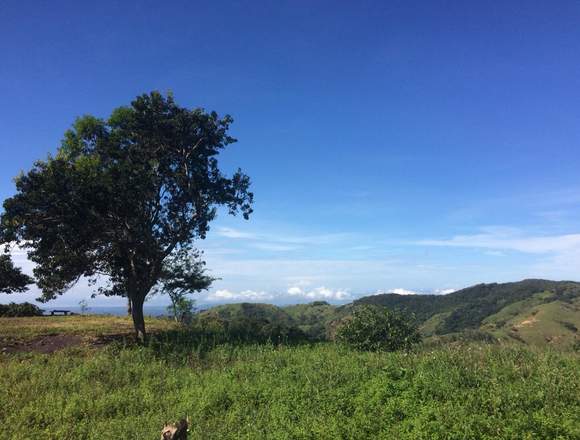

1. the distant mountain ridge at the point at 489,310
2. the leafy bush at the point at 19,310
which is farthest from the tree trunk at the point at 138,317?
the distant mountain ridge at the point at 489,310

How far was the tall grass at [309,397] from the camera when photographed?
28.9 ft

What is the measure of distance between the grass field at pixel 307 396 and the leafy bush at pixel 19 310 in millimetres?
22565

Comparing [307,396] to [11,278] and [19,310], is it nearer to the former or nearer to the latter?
[19,310]

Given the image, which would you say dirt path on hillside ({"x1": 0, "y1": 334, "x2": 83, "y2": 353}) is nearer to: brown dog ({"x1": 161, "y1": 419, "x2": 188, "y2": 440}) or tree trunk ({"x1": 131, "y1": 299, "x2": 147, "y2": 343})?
tree trunk ({"x1": 131, "y1": 299, "x2": 147, "y2": 343})

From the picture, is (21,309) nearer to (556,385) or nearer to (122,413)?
(122,413)

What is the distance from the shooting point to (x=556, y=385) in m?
10.1

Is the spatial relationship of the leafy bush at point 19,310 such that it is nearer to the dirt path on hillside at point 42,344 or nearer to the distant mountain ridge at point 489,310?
the dirt path on hillside at point 42,344

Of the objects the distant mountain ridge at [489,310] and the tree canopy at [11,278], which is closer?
the tree canopy at [11,278]

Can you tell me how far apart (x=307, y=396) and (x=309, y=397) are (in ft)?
0.33

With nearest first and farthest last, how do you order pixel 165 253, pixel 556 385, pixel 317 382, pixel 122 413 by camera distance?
pixel 556 385 < pixel 122 413 < pixel 317 382 < pixel 165 253

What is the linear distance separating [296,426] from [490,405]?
4.22 metres

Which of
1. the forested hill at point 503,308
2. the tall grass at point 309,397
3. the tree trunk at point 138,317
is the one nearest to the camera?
the tall grass at point 309,397

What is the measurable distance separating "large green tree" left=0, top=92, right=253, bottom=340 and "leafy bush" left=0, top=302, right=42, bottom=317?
1535 centimetres

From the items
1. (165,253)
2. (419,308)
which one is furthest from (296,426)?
(419,308)
